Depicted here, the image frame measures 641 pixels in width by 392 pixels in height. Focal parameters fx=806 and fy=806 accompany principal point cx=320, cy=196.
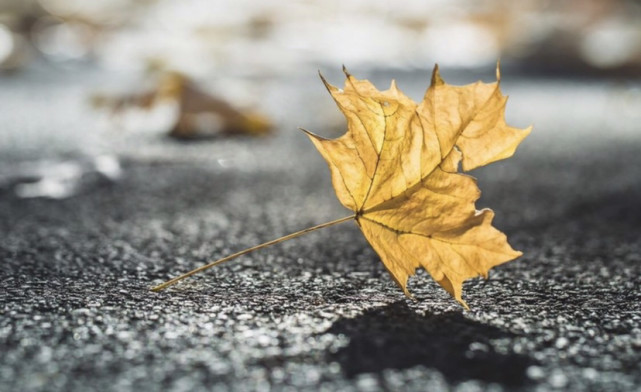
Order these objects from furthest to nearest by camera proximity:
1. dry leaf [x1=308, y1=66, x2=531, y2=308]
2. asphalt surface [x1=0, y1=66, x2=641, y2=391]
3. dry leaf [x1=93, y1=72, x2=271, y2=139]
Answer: dry leaf [x1=93, y1=72, x2=271, y2=139] → dry leaf [x1=308, y1=66, x2=531, y2=308] → asphalt surface [x1=0, y1=66, x2=641, y2=391]

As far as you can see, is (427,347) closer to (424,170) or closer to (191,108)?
(424,170)

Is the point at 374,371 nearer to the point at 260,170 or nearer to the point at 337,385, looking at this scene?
the point at 337,385

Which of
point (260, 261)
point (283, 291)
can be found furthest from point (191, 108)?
point (283, 291)

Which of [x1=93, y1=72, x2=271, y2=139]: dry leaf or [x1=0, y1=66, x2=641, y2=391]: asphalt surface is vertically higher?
[x1=93, y1=72, x2=271, y2=139]: dry leaf

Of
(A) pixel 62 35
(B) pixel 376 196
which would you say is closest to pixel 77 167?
(B) pixel 376 196

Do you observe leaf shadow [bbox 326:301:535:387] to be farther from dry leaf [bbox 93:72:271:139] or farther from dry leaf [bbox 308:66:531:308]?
dry leaf [bbox 93:72:271:139]

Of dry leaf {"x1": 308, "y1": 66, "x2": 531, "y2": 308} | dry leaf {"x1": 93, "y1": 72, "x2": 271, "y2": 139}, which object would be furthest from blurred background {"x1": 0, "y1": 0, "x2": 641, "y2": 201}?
dry leaf {"x1": 308, "y1": 66, "x2": 531, "y2": 308}
